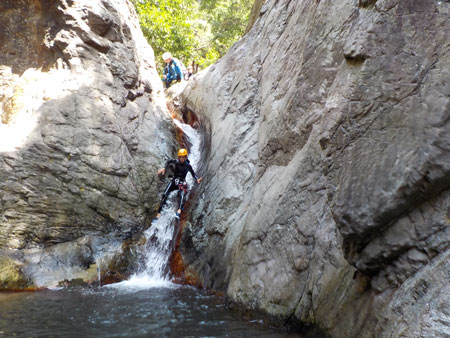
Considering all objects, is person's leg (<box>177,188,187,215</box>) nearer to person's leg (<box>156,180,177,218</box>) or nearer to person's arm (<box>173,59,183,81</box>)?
person's leg (<box>156,180,177,218</box>)

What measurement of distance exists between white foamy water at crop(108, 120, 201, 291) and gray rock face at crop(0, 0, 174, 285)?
0.48 metres

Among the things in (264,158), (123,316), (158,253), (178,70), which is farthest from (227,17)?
(123,316)

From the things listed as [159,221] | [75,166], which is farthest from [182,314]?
[75,166]

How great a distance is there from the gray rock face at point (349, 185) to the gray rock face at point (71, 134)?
9.69ft

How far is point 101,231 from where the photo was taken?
8680 mm

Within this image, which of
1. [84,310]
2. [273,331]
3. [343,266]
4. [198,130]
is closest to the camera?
[343,266]

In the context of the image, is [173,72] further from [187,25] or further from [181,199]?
[181,199]

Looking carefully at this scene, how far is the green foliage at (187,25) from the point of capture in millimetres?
19922

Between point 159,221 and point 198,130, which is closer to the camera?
point 159,221

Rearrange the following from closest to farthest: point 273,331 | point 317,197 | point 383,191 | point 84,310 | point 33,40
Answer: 1. point 383,191
2. point 273,331
3. point 317,197
4. point 84,310
5. point 33,40

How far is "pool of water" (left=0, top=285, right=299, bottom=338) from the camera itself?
4570 mm

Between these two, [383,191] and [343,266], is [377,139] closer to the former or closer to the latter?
[383,191]

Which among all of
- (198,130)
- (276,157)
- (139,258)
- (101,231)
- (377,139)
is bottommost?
(139,258)

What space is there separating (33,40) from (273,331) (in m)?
10.5
